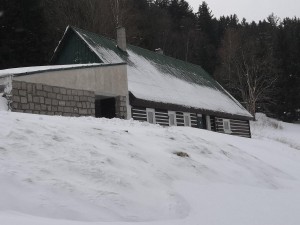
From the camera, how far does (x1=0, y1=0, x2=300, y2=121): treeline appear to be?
101 feet

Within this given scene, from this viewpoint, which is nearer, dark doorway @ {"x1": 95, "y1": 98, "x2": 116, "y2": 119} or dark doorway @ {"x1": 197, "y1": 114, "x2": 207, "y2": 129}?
dark doorway @ {"x1": 95, "y1": 98, "x2": 116, "y2": 119}

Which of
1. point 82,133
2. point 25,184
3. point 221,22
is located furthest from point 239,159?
point 221,22

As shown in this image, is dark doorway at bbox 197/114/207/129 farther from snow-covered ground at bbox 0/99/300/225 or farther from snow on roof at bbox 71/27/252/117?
snow-covered ground at bbox 0/99/300/225

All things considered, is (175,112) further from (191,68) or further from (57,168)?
(57,168)

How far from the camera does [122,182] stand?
Result: 736 centimetres

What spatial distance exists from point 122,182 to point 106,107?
13431 mm

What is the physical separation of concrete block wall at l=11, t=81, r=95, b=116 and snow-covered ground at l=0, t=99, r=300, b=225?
5.61 meters

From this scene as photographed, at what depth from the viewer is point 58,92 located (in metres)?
16.5

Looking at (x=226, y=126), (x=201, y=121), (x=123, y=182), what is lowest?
(x=226, y=126)

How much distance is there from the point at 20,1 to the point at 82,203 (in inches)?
1120

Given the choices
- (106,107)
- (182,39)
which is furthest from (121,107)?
(182,39)

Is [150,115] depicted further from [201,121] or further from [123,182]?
[123,182]

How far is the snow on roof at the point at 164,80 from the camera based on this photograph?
930 inches

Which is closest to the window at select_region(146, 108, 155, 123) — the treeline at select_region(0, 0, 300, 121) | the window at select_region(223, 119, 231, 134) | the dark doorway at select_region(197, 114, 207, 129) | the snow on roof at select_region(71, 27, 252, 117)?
the snow on roof at select_region(71, 27, 252, 117)
